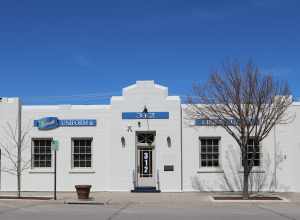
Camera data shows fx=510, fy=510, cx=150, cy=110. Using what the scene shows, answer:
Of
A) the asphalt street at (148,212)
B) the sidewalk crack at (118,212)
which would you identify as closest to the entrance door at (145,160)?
the sidewalk crack at (118,212)

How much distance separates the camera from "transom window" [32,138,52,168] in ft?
85.4

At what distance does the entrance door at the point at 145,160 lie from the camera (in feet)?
83.6

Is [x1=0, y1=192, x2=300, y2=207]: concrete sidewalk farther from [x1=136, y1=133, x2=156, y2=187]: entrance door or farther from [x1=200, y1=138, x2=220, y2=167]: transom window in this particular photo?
[x1=200, y1=138, x2=220, y2=167]: transom window

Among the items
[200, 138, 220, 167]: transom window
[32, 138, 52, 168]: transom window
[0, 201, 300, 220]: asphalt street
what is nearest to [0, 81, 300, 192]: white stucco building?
[200, 138, 220, 167]: transom window

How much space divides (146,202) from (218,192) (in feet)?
18.5

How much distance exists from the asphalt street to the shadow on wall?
16.6ft

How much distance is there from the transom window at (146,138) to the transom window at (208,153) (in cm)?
251

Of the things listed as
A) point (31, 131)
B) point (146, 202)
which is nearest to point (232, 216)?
point (146, 202)

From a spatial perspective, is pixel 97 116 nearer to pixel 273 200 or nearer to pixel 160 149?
pixel 160 149

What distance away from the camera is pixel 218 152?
2542 cm

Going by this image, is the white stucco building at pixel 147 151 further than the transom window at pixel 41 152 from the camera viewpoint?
No

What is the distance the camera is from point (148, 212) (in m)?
16.8

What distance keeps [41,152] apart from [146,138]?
5456 millimetres

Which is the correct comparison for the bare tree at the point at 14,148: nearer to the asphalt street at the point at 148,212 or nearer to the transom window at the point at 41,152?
the transom window at the point at 41,152
